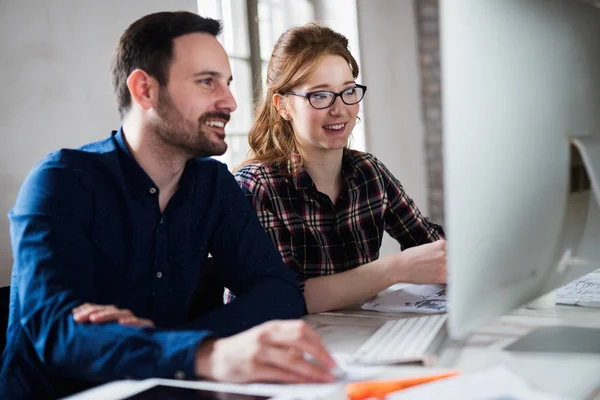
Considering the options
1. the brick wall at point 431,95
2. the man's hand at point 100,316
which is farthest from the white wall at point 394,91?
the man's hand at point 100,316

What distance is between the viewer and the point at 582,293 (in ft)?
4.20

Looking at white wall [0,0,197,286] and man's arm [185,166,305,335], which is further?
white wall [0,0,197,286]

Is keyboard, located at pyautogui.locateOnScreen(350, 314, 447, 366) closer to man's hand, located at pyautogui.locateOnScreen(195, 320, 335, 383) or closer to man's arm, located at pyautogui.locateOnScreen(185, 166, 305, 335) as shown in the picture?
man's hand, located at pyautogui.locateOnScreen(195, 320, 335, 383)

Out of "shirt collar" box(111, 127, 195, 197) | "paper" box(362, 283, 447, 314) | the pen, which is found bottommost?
"paper" box(362, 283, 447, 314)

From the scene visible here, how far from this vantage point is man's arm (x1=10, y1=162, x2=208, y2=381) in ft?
2.90

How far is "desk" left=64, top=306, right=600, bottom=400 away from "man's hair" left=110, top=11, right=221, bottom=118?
59 cm

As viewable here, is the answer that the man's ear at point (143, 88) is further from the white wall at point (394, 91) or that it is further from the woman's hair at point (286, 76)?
the white wall at point (394, 91)

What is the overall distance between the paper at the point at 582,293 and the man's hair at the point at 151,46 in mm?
878

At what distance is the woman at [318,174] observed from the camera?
1700mm

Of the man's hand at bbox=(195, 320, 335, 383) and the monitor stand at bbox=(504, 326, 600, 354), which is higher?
the man's hand at bbox=(195, 320, 335, 383)

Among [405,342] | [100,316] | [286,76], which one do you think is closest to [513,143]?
[405,342]

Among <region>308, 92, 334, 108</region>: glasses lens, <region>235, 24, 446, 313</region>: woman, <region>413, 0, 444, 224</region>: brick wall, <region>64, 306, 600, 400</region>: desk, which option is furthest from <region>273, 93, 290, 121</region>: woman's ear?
<region>413, 0, 444, 224</region>: brick wall

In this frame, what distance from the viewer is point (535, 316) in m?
1.12

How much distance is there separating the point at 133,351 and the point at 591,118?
68 centimetres
